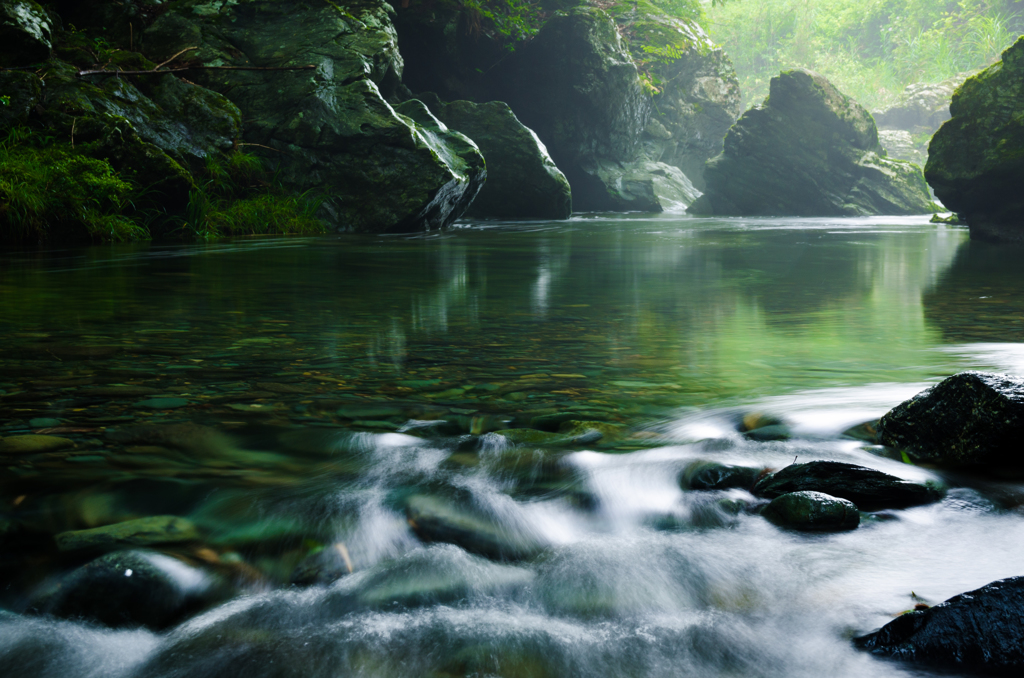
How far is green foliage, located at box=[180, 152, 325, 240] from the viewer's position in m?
9.13

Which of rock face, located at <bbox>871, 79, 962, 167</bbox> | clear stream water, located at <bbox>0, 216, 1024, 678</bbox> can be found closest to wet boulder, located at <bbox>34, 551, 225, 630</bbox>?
clear stream water, located at <bbox>0, 216, 1024, 678</bbox>

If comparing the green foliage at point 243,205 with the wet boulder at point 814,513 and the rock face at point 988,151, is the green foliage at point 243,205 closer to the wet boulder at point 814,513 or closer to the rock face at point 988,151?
the wet boulder at point 814,513

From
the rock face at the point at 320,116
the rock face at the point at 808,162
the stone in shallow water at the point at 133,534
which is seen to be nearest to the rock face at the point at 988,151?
the rock face at the point at 320,116

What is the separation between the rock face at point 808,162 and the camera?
878 inches

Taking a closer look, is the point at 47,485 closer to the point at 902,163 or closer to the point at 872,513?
the point at 872,513

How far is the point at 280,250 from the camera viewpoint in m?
7.70

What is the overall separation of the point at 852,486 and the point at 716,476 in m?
0.31

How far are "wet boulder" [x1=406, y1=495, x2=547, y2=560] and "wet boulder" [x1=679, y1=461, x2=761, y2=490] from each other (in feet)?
1.53

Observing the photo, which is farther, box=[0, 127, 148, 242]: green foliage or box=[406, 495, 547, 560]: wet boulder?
box=[0, 127, 148, 242]: green foliage

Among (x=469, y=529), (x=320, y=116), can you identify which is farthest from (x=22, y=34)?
(x=469, y=529)

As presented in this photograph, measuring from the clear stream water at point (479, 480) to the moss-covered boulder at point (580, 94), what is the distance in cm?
1790

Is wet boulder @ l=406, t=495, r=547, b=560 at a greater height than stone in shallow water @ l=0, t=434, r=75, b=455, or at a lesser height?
lesser

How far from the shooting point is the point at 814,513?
1.60m

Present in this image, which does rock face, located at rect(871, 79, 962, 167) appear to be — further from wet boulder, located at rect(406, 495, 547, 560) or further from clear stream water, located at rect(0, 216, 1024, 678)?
wet boulder, located at rect(406, 495, 547, 560)
